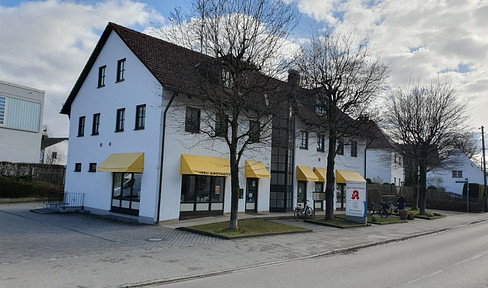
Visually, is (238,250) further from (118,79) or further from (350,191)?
(118,79)

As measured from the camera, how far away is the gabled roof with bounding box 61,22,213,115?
17531 millimetres

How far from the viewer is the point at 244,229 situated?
15930mm

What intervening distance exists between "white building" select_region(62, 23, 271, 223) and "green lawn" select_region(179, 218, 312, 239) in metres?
2.67

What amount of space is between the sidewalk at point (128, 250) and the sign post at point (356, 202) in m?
2.31

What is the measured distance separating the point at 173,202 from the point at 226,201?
137 inches

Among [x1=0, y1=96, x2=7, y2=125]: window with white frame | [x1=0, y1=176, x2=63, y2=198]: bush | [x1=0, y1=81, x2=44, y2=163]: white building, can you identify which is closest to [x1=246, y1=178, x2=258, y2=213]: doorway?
[x1=0, y1=176, x2=63, y2=198]: bush

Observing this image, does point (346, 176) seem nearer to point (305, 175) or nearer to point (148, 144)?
point (305, 175)

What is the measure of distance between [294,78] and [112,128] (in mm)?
10317

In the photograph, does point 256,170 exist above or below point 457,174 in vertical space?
below

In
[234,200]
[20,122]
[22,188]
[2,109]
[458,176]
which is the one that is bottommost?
[22,188]

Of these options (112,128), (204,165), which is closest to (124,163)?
(112,128)

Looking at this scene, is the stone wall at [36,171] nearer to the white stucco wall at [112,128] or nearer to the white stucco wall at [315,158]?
the white stucco wall at [112,128]

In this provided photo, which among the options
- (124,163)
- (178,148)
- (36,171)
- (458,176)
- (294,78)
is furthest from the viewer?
(458,176)

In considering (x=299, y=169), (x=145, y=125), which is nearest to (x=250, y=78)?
(x=145, y=125)
